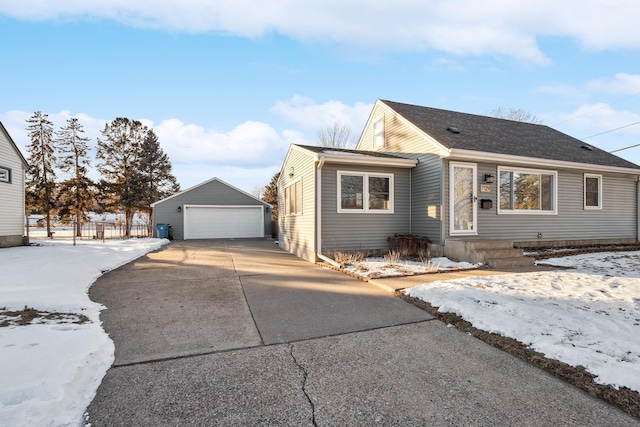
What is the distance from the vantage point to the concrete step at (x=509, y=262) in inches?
295

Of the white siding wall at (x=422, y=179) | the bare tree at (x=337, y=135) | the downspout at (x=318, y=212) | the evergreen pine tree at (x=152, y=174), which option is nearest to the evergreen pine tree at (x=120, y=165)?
the evergreen pine tree at (x=152, y=174)

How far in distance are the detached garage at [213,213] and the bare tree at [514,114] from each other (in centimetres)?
2341

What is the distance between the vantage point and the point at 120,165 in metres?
25.4

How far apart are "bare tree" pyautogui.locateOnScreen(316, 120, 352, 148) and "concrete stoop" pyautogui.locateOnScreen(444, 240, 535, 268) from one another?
18003 millimetres

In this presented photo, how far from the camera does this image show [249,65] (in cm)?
1127

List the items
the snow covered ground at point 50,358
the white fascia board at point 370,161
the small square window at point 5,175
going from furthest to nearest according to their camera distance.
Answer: the small square window at point 5,175 → the white fascia board at point 370,161 → the snow covered ground at point 50,358

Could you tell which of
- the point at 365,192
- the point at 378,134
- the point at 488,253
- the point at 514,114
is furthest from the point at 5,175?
the point at 514,114

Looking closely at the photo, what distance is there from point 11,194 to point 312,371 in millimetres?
16441

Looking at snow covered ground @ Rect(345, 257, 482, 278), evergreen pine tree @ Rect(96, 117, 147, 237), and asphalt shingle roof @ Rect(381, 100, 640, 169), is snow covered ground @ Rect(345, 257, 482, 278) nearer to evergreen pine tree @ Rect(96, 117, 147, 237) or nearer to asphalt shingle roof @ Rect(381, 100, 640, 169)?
asphalt shingle roof @ Rect(381, 100, 640, 169)

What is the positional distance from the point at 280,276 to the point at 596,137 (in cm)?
2858

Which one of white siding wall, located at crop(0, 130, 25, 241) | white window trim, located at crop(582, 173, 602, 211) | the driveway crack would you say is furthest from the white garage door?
the driveway crack

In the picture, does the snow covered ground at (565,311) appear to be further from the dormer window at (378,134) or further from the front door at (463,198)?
the dormer window at (378,134)

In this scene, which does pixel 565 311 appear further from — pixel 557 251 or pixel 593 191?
pixel 593 191

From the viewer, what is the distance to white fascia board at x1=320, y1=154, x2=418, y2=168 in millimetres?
8438
